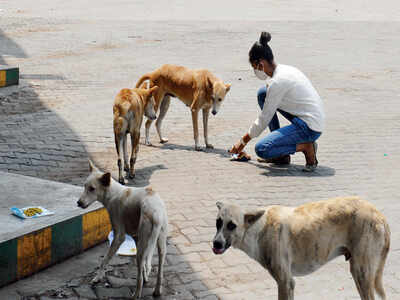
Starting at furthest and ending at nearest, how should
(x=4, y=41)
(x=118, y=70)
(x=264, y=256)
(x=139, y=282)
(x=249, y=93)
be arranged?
1. (x=4, y=41)
2. (x=118, y=70)
3. (x=249, y=93)
4. (x=139, y=282)
5. (x=264, y=256)

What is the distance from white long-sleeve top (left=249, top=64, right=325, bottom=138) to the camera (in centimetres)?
842

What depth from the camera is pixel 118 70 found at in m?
14.7

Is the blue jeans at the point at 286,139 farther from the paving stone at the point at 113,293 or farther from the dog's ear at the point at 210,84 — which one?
the paving stone at the point at 113,293

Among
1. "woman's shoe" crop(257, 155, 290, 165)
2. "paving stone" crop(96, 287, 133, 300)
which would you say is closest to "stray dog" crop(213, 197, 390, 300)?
"paving stone" crop(96, 287, 133, 300)

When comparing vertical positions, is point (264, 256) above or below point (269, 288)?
above

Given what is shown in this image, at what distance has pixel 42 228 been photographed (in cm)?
549

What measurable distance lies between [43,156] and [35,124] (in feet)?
5.61

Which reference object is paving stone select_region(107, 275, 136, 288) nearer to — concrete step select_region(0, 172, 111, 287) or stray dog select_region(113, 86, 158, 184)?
concrete step select_region(0, 172, 111, 287)

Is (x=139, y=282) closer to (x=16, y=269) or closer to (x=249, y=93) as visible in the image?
(x=16, y=269)

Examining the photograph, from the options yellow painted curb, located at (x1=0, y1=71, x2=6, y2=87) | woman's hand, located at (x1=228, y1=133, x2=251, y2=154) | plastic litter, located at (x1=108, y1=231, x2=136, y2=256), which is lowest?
plastic litter, located at (x1=108, y1=231, x2=136, y2=256)

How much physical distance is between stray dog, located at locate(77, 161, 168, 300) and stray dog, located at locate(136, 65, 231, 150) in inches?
154

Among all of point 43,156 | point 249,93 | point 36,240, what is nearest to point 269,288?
point 36,240

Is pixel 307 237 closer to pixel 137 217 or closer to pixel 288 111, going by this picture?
pixel 137 217

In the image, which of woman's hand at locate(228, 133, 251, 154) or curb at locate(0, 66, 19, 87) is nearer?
woman's hand at locate(228, 133, 251, 154)
